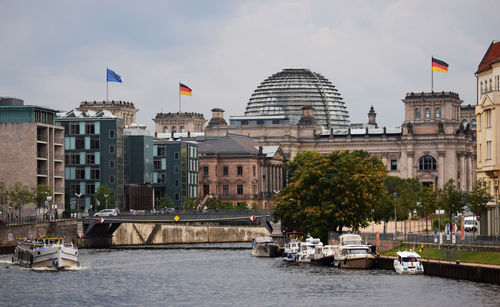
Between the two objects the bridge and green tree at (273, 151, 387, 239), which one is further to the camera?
the bridge

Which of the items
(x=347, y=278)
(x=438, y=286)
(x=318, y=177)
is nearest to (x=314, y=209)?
(x=318, y=177)

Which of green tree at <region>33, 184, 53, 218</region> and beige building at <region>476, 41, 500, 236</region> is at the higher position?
beige building at <region>476, 41, 500, 236</region>

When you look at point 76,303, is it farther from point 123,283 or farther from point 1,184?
point 1,184

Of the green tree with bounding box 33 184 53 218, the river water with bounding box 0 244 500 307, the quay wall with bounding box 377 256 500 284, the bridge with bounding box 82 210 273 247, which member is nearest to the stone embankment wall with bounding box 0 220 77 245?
the bridge with bounding box 82 210 273 247

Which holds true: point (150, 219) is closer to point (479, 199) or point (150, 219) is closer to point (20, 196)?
point (20, 196)

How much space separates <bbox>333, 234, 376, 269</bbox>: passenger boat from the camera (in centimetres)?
12975

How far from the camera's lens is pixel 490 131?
12625 cm

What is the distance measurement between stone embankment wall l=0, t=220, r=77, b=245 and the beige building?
192ft

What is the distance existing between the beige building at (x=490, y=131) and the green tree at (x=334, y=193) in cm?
2225

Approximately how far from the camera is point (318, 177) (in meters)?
153

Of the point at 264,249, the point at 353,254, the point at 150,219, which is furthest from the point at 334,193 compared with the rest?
the point at 150,219

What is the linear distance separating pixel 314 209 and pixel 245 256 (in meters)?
13.8

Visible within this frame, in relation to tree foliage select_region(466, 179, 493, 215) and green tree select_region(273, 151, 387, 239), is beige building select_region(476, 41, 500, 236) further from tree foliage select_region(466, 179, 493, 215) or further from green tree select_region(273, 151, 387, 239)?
green tree select_region(273, 151, 387, 239)

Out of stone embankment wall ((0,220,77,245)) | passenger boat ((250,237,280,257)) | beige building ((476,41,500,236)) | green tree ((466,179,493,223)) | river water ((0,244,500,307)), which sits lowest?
river water ((0,244,500,307))
